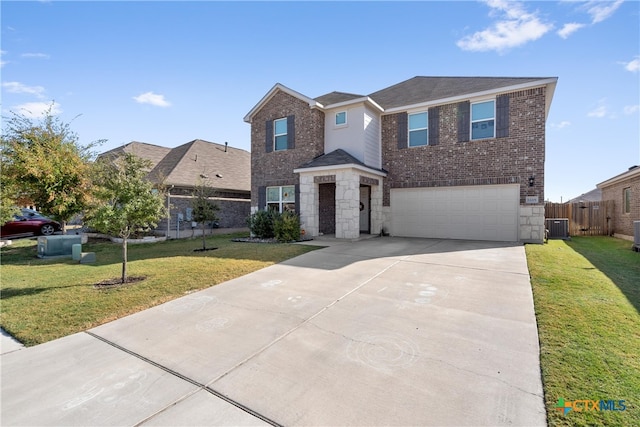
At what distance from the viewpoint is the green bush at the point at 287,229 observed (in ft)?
39.2

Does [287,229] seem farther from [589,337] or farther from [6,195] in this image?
[6,195]

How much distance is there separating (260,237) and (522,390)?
38.7 ft

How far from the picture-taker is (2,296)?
19.3 ft

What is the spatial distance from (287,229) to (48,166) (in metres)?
10.1

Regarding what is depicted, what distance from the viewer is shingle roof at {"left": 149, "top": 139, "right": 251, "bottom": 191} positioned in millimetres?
16406

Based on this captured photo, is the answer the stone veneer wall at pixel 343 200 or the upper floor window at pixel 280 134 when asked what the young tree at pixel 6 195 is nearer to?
the upper floor window at pixel 280 134

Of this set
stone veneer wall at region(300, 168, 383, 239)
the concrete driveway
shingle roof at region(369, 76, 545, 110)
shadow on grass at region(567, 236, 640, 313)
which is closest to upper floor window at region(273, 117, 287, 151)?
stone veneer wall at region(300, 168, 383, 239)

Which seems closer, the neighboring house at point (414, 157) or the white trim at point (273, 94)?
the neighboring house at point (414, 157)

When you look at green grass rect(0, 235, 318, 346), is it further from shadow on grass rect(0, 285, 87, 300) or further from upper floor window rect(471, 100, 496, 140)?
upper floor window rect(471, 100, 496, 140)

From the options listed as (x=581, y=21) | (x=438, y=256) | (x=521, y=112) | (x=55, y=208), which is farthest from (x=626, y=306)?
(x=55, y=208)

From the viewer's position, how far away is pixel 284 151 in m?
14.6

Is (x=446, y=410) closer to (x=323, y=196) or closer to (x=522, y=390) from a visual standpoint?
(x=522, y=390)

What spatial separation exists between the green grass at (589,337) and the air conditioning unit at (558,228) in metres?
6.99

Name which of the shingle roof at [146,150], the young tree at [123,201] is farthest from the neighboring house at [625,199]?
the shingle roof at [146,150]
